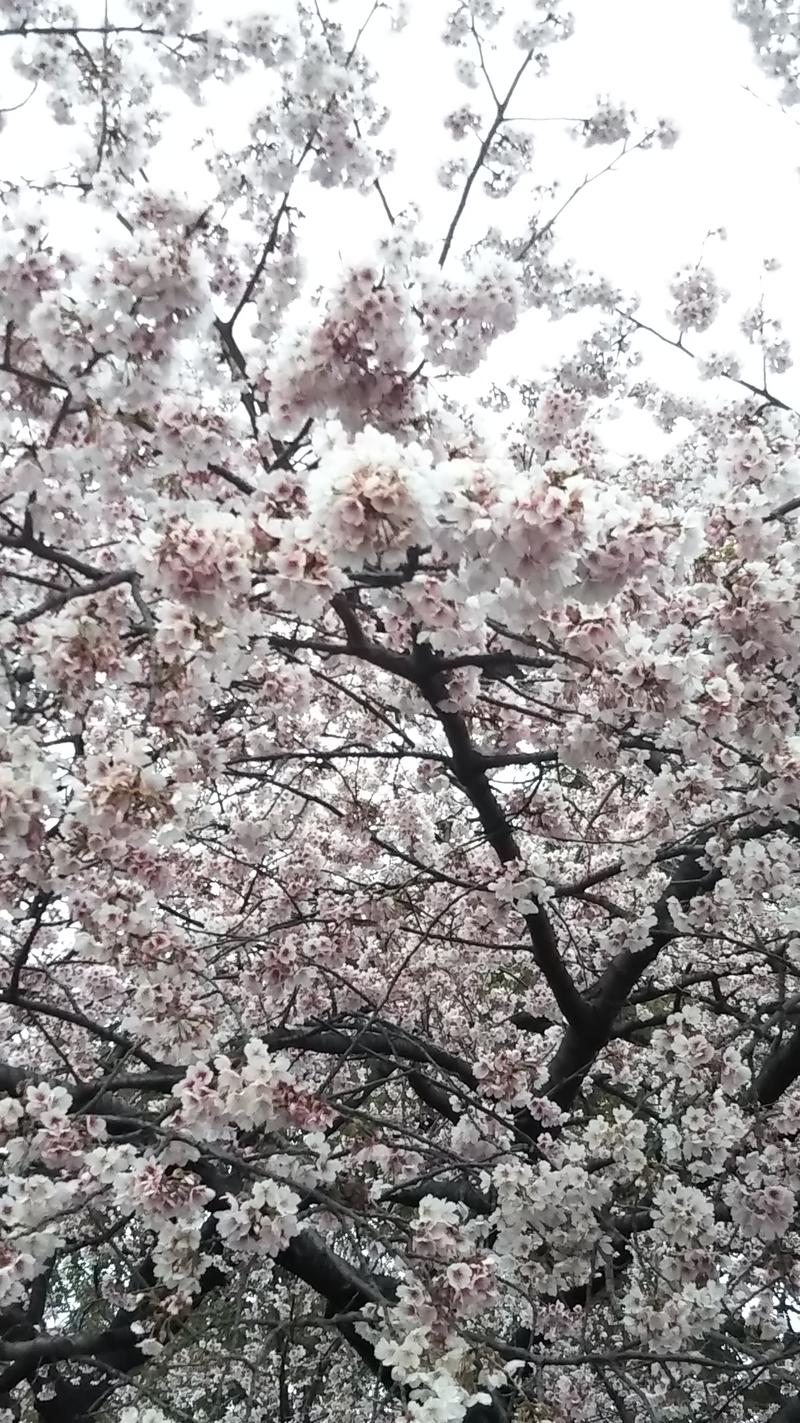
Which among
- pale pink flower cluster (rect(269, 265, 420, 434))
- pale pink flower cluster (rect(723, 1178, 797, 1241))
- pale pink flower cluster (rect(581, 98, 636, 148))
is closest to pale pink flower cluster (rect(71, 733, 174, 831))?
pale pink flower cluster (rect(269, 265, 420, 434))

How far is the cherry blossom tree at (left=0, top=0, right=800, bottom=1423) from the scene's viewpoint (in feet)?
6.48

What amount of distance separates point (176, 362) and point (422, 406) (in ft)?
2.49

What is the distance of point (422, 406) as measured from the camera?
2.05 meters

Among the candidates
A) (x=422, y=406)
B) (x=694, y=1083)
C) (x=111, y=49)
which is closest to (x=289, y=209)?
(x=111, y=49)

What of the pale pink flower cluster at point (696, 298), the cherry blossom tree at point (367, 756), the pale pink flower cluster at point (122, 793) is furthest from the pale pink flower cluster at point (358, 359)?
the pale pink flower cluster at point (696, 298)

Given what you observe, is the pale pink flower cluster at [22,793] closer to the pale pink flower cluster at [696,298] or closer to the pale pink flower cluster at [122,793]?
the pale pink flower cluster at [122,793]

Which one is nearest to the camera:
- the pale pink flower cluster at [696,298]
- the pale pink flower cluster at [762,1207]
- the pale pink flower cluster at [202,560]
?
the pale pink flower cluster at [202,560]

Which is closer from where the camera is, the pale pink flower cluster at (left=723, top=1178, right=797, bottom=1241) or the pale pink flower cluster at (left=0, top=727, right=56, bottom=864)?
the pale pink flower cluster at (left=0, top=727, right=56, bottom=864)

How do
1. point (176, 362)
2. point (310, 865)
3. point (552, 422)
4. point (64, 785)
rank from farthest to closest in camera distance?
point (310, 865)
point (552, 422)
point (64, 785)
point (176, 362)

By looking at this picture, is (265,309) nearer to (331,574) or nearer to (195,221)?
(195,221)

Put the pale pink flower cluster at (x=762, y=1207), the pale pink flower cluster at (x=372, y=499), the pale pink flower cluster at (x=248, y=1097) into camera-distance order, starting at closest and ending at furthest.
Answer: the pale pink flower cluster at (x=372, y=499) < the pale pink flower cluster at (x=248, y=1097) < the pale pink flower cluster at (x=762, y=1207)

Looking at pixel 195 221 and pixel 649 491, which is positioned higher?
pixel 649 491

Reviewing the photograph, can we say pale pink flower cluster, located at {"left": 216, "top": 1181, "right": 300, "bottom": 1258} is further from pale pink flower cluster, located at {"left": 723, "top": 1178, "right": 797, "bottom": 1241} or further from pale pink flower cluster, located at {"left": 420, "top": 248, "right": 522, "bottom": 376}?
pale pink flower cluster, located at {"left": 420, "top": 248, "right": 522, "bottom": 376}

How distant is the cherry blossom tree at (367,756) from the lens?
1977 millimetres
